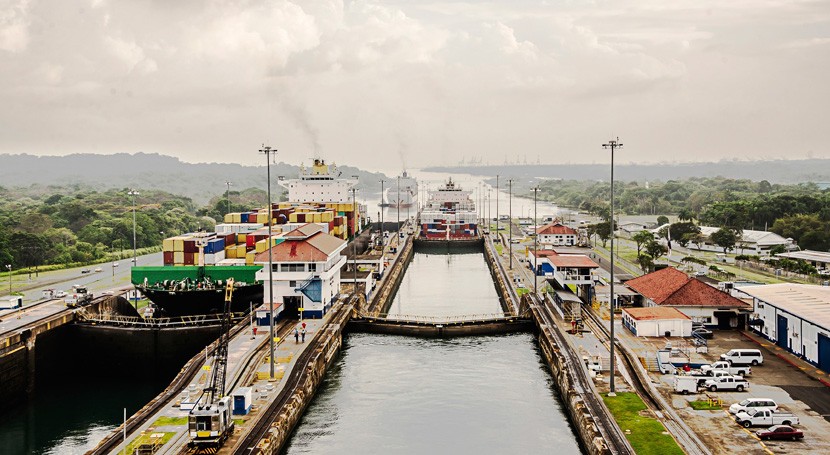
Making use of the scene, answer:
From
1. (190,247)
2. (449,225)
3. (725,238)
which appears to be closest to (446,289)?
(190,247)

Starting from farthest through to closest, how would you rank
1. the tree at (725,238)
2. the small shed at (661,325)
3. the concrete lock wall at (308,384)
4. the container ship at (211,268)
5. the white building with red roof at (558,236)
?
the white building with red roof at (558,236) → the tree at (725,238) → the container ship at (211,268) → the small shed at (661,325) → the concrete lock wall at (308,384)

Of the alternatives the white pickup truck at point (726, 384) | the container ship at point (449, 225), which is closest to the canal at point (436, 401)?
the white pickup truck at point (726, 384)

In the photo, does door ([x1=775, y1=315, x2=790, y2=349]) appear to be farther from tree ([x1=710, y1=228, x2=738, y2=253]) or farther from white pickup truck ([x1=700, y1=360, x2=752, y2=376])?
tree ([x1=710, y1=228, x2=738, y2=253])

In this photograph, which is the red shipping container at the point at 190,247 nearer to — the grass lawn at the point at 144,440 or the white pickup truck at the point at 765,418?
the grass lawn at the point at 144,440

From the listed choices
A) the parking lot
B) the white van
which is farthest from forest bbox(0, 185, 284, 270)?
the white van

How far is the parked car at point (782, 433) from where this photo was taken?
2455 centimetres

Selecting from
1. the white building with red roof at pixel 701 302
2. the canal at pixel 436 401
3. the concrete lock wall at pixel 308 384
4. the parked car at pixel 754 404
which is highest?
the white building with red roof at pixel 701 302

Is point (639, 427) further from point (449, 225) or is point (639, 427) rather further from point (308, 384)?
point (449, 225)

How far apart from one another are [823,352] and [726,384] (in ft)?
22.7

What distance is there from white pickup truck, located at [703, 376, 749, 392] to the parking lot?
10.6 inches

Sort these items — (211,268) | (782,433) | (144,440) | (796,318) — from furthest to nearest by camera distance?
1. (211,268)
2. (796,318)
3. (782,433)
4. (144,440)

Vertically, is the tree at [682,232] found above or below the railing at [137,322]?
above

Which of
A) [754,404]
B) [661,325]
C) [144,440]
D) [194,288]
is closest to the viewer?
[144,440]

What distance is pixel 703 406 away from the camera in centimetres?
2794
